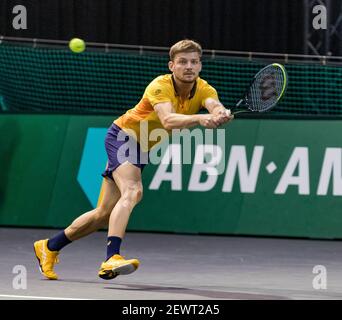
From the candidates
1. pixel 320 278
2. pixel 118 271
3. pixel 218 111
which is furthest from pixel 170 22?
pixel 118 271

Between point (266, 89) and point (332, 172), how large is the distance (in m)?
3.93

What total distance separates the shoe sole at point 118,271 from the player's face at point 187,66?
1548 mm

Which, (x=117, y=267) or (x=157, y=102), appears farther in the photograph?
(x=157, y=102)

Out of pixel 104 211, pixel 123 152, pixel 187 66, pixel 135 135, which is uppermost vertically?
pixel 187 66

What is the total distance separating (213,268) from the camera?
10.6m

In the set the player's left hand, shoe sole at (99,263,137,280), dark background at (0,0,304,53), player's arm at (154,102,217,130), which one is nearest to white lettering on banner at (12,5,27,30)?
dark background at (0,0,304,53)

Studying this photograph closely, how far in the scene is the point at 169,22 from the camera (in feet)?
75.2

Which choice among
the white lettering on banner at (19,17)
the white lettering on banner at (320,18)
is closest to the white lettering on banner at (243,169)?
the white lettering on banner at (320,18)

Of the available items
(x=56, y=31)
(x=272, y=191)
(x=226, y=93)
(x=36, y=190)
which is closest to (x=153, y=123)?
(x=272, y=191)

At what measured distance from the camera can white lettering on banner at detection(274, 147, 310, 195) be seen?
1285 centimetres

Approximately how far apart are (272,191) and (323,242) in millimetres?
826

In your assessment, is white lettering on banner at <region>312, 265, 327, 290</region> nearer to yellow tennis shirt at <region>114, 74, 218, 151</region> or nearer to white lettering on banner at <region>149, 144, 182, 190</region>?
yellow tennis shirt at <region>114, 74, 218, 151</region>

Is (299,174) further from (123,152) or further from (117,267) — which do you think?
(117,267)
